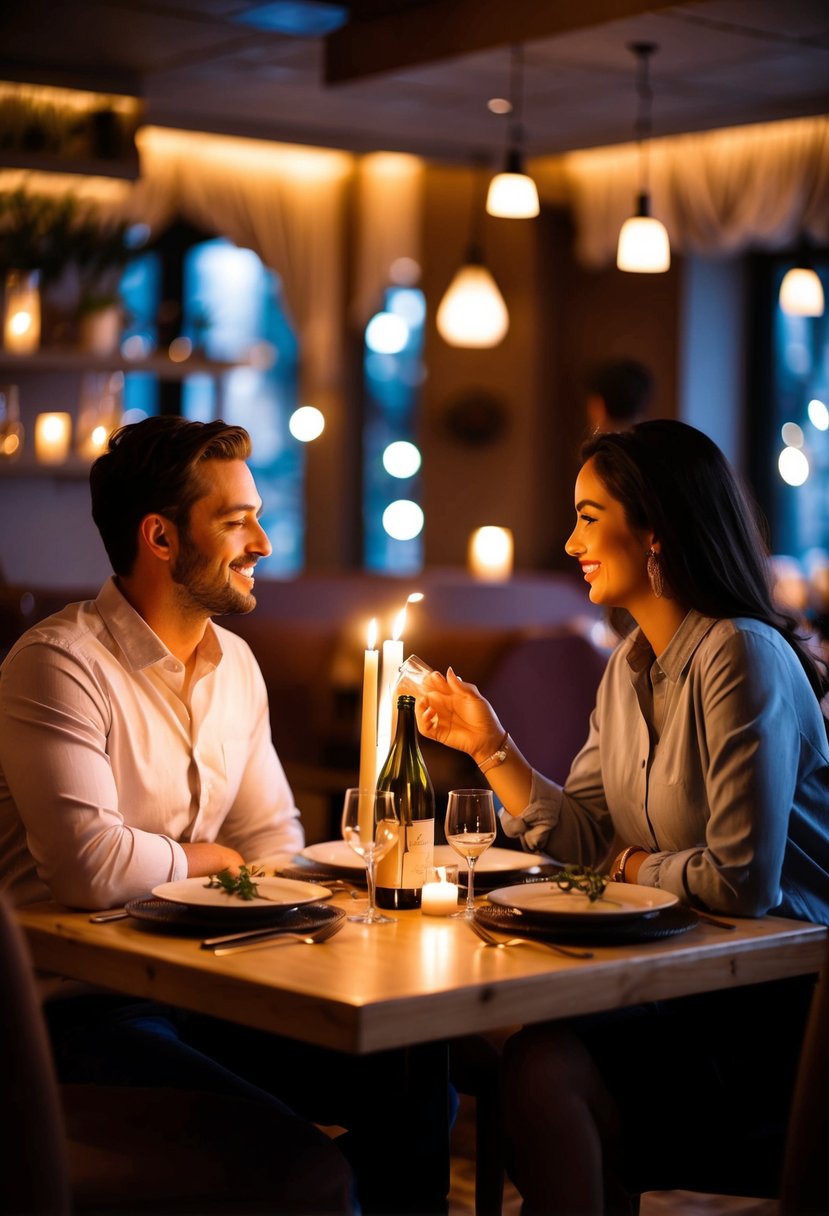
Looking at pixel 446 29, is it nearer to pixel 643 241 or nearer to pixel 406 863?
pixel 643 241

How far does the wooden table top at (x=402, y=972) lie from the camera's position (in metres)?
1.67

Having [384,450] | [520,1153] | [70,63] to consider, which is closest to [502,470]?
[384,450]

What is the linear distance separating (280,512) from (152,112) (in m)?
2.69

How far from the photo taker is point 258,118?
8273 mm

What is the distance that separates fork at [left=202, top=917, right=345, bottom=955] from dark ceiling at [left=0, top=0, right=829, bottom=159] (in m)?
4.54

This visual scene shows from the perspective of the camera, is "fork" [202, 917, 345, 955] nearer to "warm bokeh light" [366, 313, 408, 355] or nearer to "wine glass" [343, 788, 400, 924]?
"wine glass" [343, 788, 400, 924]

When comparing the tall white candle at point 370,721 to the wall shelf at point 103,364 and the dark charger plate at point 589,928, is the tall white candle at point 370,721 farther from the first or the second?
the wall shelf at point 103,364

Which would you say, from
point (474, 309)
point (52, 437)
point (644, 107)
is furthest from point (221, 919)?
point (644, 107)

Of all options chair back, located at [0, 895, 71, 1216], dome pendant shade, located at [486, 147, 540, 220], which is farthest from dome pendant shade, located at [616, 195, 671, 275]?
chair back, located at [0, 895, 71, 1216]

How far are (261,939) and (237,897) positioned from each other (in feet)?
0.32

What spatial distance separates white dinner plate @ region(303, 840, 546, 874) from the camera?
2.39m

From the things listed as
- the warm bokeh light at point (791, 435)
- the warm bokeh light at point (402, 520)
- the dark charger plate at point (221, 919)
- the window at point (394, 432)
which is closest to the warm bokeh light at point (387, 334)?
the window at point (394, 432)

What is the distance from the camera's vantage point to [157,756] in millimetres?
2422

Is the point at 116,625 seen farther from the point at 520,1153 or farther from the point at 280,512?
the point at 280,512
